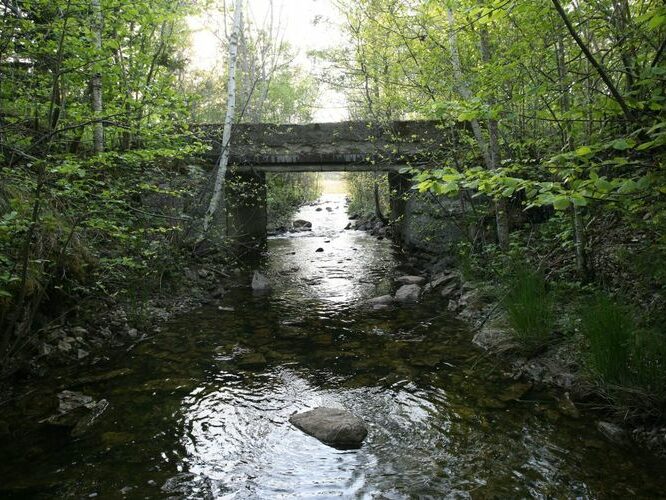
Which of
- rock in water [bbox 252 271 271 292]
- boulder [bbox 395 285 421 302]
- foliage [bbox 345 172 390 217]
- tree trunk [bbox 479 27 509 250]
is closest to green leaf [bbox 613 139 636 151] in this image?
tree trunk [bbox 479 27 509 250]

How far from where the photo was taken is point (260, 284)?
938cm

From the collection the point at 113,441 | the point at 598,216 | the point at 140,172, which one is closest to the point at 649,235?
the point at 598,216

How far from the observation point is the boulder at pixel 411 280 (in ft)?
30.4

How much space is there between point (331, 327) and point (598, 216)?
398cm

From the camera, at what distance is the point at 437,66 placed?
7836 mm

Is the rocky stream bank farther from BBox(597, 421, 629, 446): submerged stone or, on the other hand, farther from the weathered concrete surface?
the weathered concrete surface

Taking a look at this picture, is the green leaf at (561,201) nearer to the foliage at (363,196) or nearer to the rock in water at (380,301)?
the rock in water at (380,301)

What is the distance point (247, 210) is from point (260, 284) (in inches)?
229

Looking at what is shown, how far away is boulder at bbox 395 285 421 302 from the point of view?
8173 millimetres

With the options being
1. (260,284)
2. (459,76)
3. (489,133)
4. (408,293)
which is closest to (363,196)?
(260,284)

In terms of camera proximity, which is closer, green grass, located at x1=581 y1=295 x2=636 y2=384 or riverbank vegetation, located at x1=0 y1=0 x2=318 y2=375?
green grass, located at x1=581 y1=295 x2=636 y2=384

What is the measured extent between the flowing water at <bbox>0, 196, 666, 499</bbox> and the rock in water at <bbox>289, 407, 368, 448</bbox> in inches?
3.5

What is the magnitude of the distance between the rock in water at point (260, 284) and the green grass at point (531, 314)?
17.2 ft

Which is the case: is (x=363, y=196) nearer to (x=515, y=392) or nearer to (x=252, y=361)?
(x=252, y=361)
